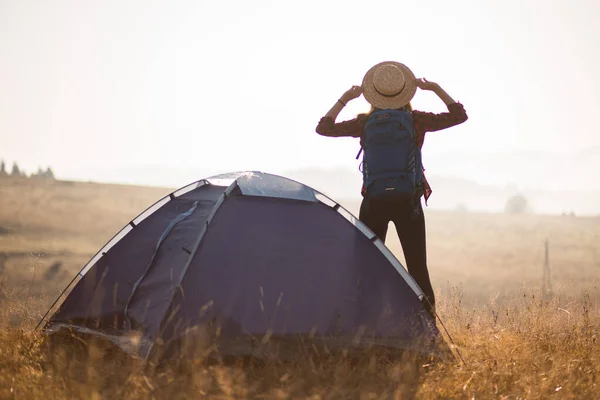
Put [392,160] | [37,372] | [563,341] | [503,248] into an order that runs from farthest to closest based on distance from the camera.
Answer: [503,248] → [563,341] → [392,160] → [37,372]

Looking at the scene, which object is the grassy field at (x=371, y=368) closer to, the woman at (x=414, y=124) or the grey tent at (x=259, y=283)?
the grey tent at (x=259, y=283)

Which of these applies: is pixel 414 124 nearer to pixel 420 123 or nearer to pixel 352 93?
pixel 420 123

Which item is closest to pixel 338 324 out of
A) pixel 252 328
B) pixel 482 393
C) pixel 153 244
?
pixel 252 328

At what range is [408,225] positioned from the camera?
7160mm

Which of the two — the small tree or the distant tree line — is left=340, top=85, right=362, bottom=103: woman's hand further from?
the small tree

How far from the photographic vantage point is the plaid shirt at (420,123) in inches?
280

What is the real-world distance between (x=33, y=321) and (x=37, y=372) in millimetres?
2416

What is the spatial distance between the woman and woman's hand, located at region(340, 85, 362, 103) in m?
0.08

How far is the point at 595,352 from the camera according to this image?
7340mm

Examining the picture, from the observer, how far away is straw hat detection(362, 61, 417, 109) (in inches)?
283

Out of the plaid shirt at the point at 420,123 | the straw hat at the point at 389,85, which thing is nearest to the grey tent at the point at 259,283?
the plaid shirt at the point at 420,123

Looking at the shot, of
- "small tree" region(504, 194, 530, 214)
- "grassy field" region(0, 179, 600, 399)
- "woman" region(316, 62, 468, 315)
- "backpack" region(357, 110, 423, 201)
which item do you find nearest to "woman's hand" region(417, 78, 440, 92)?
"woman" region(316, 62, 468, 315)

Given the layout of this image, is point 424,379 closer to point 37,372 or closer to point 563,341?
point 563,341

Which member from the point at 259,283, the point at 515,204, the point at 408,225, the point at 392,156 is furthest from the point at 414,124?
the point at 515,204
